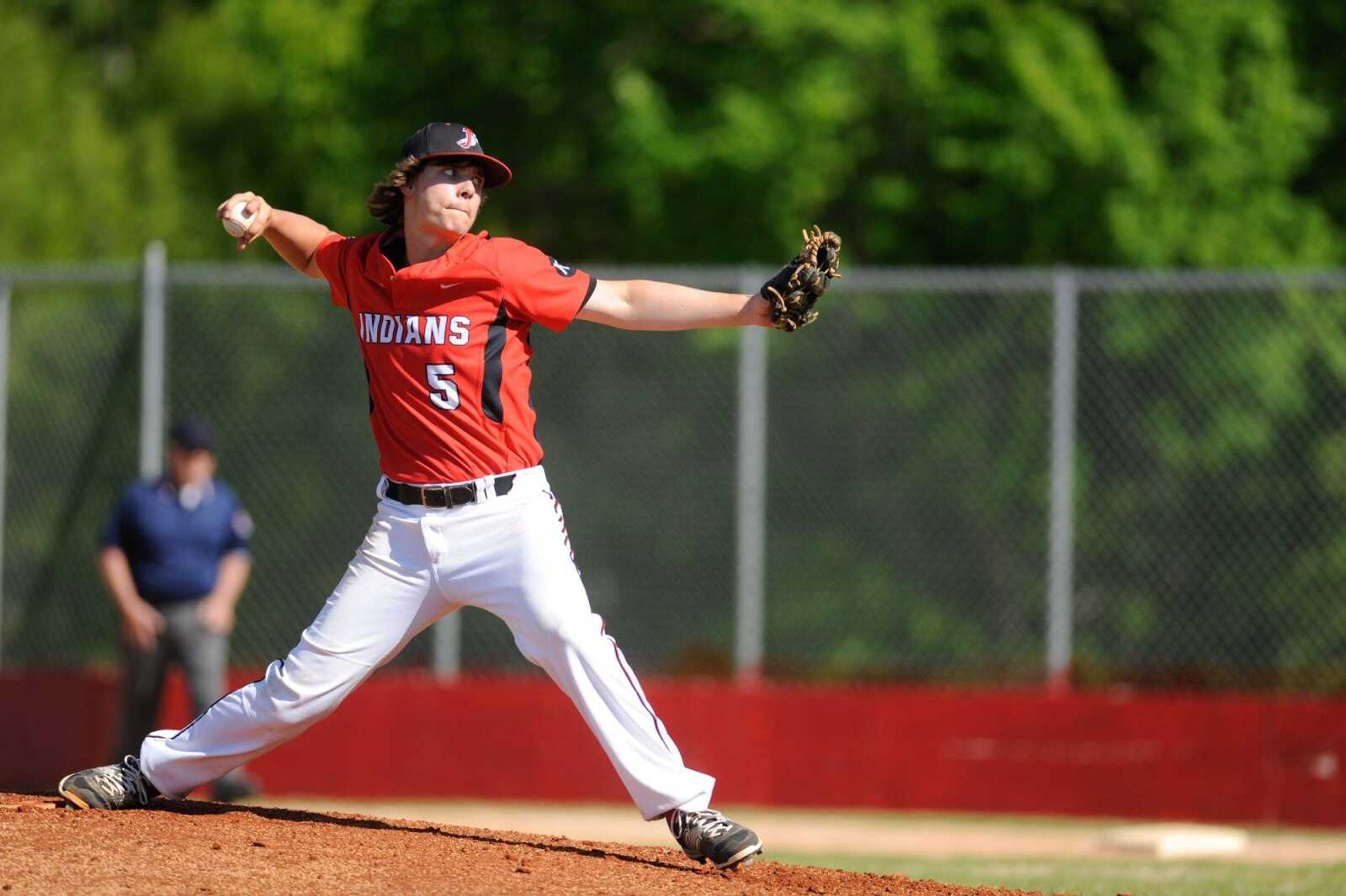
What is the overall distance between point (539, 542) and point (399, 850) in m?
1.03

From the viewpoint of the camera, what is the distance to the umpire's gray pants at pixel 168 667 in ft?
33.2

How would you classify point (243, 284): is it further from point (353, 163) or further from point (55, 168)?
point (55, 168)

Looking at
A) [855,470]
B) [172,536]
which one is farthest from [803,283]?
[855,470]

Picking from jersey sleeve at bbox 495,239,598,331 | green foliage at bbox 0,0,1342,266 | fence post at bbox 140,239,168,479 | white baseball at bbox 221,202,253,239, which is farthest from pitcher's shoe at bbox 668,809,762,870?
green foliage at bbox 0,0,1342,266

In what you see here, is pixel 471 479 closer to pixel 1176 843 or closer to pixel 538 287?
pixel 538 287

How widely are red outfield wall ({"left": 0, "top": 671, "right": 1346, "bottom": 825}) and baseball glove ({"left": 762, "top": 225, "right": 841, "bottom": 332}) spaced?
18.7 feet

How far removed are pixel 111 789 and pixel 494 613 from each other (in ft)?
4.79

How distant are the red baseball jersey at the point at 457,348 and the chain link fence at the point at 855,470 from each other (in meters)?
5.22

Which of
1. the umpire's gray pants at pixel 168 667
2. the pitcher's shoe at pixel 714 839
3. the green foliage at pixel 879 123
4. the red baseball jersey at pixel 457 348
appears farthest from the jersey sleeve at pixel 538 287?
the green foliage at pixel 879 123

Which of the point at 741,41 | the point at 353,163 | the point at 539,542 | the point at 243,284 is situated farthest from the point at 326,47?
the point at 539,542

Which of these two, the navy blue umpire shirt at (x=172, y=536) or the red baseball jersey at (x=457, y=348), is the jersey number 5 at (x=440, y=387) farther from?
the navy blue umpire shirt at (x=172, y=536)

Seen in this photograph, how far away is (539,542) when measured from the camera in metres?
5.71

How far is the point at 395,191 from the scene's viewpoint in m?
5.95

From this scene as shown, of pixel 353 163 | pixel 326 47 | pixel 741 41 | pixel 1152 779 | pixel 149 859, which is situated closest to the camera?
pixel 149 859
